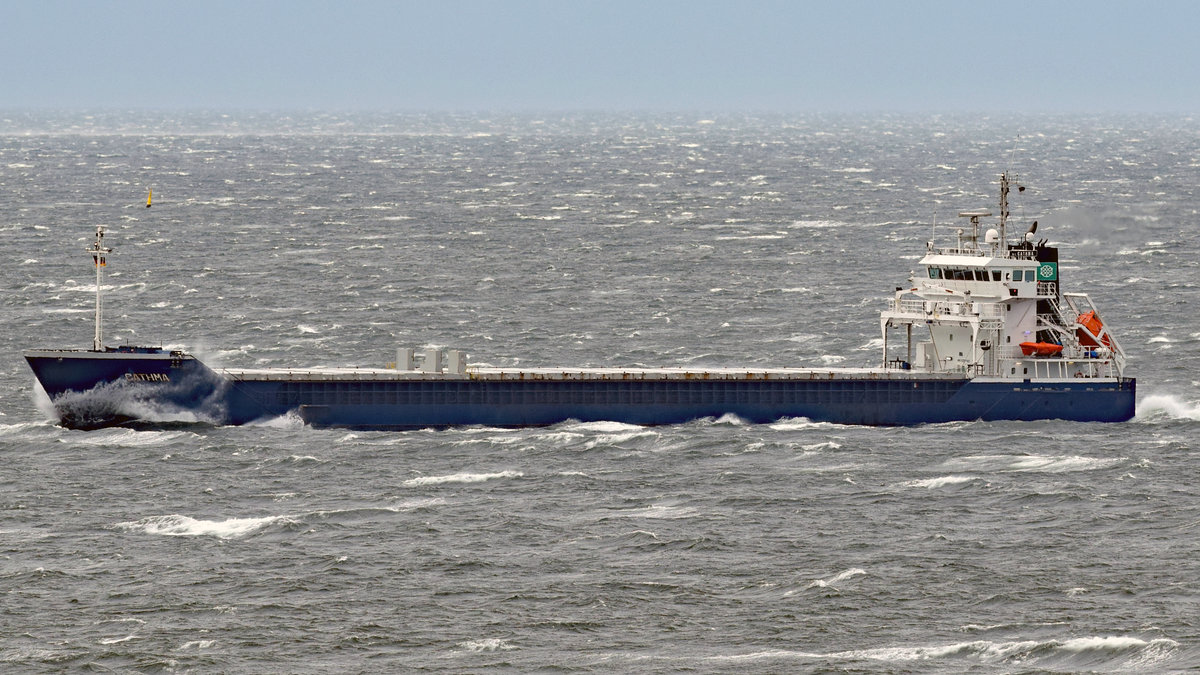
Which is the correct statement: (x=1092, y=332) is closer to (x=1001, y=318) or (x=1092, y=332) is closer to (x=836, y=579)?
(x=1001, y=318)

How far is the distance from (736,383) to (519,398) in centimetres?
1038

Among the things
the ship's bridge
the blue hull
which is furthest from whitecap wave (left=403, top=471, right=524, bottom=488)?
the ship's bridge

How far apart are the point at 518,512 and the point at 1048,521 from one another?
20.0 metres

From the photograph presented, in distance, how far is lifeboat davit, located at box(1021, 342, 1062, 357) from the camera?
100062mm

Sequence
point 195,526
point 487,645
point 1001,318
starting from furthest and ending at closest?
point 1001,318 < point 195,526 < point 487,645

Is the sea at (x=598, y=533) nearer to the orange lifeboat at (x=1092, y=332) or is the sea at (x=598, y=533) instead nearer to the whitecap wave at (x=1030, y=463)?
the whitecap wave at (x=1030, y=463)

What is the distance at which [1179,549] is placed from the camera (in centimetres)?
7250

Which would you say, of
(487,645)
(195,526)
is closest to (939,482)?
(487,645)

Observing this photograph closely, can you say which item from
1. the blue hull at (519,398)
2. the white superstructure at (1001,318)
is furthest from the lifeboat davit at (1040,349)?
the blue hull at (519,398)

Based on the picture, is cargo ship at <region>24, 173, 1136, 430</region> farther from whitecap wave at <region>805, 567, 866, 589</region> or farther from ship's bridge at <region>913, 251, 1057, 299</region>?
whitecap wave at <region>805, 567, 866, 589</region>

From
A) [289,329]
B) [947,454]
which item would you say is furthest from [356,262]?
[947,454]

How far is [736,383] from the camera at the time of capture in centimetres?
9762

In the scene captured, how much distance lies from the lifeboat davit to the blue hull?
2.42 metres

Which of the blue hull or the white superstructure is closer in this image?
the blue hull
